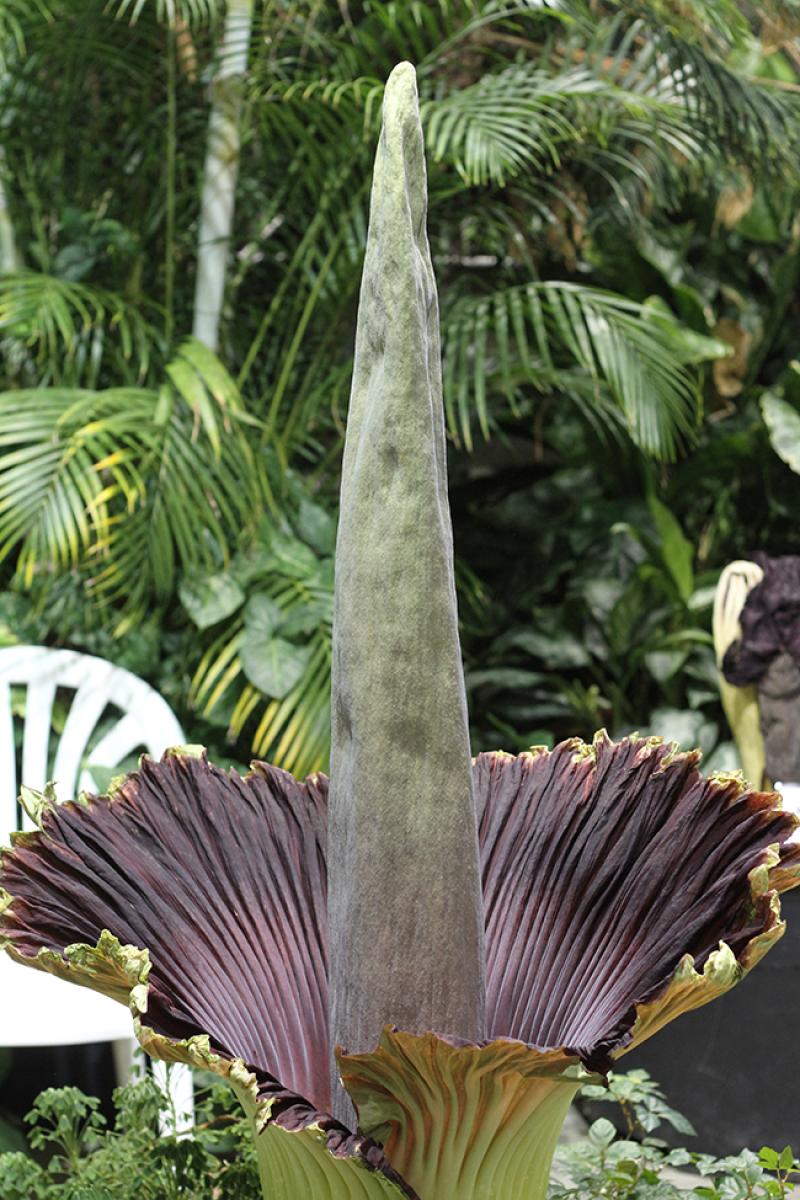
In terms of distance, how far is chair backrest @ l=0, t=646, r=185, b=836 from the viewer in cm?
182

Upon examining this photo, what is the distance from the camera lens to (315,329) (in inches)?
112

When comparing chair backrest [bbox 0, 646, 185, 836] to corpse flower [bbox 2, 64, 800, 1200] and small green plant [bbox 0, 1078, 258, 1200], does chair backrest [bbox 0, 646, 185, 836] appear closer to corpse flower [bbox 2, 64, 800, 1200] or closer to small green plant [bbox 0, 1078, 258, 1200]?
small green plant [bbox 0, 1078, 258, 1200]

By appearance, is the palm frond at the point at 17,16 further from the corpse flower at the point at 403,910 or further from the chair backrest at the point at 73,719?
the corpse flower at the point at 403,910

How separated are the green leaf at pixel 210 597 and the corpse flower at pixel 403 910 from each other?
1.79 metres

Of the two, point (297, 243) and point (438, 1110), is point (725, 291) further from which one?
point (438, 1110)

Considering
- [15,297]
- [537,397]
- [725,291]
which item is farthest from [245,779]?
[725,291]

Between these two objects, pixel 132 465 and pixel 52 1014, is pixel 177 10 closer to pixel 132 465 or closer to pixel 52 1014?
pixel 132 465

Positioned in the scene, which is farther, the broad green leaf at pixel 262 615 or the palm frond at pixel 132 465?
the broad green leaf at pixel 262 615

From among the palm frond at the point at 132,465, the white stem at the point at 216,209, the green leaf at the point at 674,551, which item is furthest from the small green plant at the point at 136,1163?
the green leaf at the point at 674,551

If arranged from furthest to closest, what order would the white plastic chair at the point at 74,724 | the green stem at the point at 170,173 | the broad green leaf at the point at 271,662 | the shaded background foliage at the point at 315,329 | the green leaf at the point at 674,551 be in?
the green leaf at the point at 674,551 → the green stem at the point at 170,173 → the broad green leaf at the point at 271,662 → the shaded background foliage at the point at 315,329 → the white plastic chair at the point at 74,724

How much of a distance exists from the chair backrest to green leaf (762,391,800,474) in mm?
1896

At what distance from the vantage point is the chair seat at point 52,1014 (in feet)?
4.29

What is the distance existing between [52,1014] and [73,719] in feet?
1.93

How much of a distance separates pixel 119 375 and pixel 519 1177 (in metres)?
2.34
